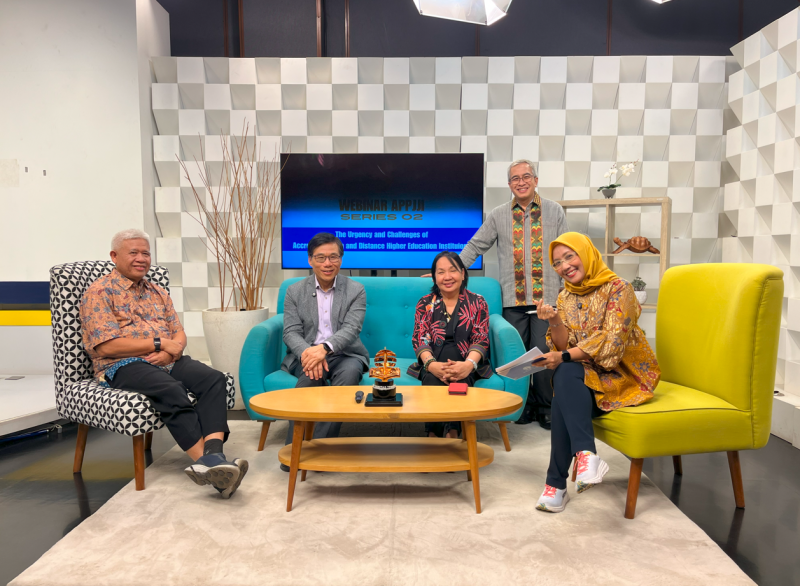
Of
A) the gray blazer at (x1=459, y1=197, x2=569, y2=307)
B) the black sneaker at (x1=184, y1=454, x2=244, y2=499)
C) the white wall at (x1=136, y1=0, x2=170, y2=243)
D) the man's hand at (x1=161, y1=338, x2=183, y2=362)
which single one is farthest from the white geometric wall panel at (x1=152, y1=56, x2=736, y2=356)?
the black sneaker at (x1=184, y1=454, x2=244, y2=499)

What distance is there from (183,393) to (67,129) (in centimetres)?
286

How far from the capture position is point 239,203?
405cm

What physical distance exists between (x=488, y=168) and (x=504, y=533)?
287cm

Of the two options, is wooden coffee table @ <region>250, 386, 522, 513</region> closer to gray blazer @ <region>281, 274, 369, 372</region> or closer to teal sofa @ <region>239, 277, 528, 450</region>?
teal sofa @ <region>239, 277, 528, 450</region>

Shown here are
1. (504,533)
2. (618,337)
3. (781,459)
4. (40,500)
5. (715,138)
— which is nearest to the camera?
(504,533)

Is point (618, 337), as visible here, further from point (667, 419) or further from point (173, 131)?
point (173, 131)

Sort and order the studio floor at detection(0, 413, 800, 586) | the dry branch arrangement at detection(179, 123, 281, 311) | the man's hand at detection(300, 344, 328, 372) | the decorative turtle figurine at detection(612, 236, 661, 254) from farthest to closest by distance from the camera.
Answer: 1. the dry branch arrangement at detection(179, 123, 281, 311)
2. the decorative turtle figurine at detection(612, 236, 661, 254)
3. the man's hand at detection(300, 344, 328, 372)
4. the studio floor at detection(0, 413, 800, 586)

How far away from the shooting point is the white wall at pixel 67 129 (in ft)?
13.1

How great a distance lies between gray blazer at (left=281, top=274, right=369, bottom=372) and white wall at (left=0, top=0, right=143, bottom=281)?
6.43 ft

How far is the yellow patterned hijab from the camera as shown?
2174mm

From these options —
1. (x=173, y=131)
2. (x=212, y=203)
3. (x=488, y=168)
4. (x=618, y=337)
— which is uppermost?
(x=173, y=131)

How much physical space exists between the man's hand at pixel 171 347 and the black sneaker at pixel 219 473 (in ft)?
1.95

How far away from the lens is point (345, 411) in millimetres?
1994

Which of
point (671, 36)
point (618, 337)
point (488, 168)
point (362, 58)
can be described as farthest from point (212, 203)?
point (671, 36)
